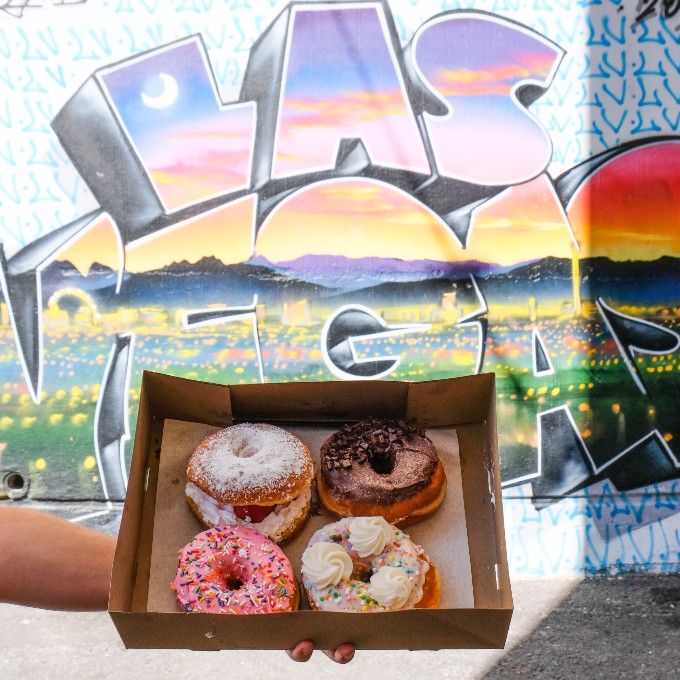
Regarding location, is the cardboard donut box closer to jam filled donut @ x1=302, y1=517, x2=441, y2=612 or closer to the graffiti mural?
jam filled donut @ x1=302, y1=517, x2=441, y2=612

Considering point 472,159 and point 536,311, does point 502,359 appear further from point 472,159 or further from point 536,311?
point 472,159

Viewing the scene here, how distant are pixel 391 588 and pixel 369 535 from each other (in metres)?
0.17

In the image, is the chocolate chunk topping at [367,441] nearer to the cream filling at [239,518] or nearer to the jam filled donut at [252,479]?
the jam filled donut at [252,479]

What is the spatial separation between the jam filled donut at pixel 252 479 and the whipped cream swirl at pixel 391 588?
14.3 inches

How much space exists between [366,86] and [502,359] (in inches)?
→ 61.7

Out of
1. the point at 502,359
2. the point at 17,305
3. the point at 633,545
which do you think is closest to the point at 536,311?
the point at 502,359

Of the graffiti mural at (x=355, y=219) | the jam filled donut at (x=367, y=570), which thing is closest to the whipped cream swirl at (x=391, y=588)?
the jam filled donut at (x=367, y=570)

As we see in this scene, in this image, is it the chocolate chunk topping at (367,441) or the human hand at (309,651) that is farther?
the chocolate chunk topping at (367,441)

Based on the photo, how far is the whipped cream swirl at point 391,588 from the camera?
2.53m

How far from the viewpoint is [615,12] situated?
173 inches

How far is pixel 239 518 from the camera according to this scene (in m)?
2.83

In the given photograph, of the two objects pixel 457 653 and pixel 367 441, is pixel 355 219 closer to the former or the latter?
pixel 367 441

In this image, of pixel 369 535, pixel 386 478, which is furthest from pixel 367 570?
pixel 386 478

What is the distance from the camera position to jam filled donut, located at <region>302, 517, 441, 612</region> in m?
2.56
